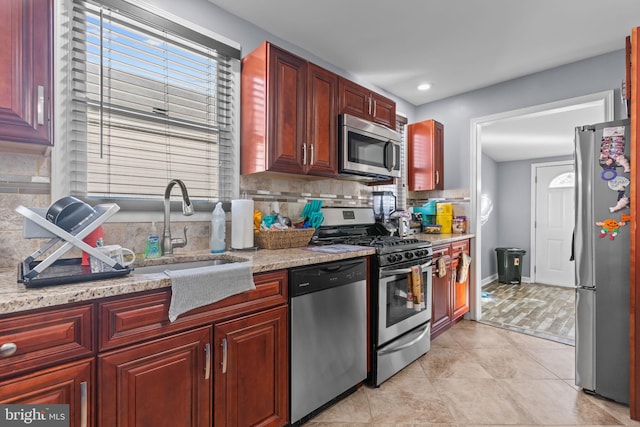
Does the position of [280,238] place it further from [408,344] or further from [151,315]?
[408,344]

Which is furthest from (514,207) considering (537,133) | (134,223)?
(134,223)

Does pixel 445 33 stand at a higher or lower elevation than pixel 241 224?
higher

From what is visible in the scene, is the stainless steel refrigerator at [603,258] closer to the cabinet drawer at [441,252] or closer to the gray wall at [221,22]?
the cabinet drawer at [441,252]

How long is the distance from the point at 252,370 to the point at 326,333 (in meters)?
0.49

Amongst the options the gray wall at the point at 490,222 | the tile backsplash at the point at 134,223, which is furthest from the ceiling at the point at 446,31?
the gray wall at the point at 490,222

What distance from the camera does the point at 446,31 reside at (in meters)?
2.44

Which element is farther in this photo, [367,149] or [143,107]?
[367,149]

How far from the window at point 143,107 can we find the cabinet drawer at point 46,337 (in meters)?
0.84

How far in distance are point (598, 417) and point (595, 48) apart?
9.27 feet

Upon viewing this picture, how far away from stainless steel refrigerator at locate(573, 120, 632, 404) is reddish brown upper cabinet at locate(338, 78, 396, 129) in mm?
1443

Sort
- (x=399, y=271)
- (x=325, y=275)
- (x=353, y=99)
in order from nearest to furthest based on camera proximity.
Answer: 1. (x=325, y=275)
2. (x=399, y=271)
3. (x=353, y=99)

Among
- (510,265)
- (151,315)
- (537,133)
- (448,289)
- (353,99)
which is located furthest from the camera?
(510,265)

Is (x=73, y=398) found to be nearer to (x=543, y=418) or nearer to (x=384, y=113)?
(x=543, y=418)

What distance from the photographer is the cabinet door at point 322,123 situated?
2264 mm
